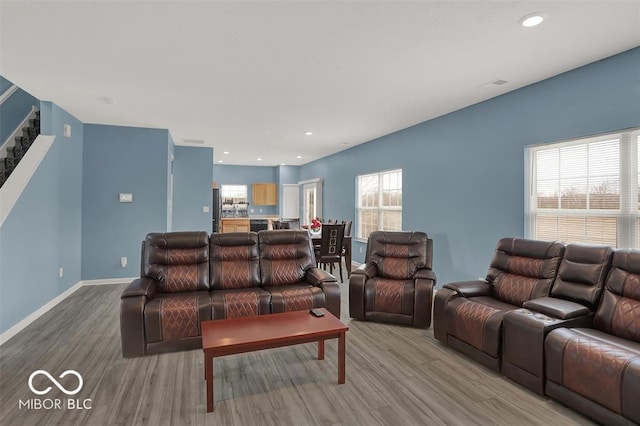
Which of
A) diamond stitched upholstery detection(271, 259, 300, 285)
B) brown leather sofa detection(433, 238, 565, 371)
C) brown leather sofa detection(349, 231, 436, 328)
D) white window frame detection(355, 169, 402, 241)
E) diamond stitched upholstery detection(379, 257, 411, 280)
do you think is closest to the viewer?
brown leather sofa detection(433, 238, 565, 371)

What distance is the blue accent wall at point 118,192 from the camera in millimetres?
5543

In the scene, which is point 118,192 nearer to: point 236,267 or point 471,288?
point 236,267

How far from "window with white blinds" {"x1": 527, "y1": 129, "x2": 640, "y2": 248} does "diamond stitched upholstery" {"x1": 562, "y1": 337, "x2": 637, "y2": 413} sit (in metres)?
1.53

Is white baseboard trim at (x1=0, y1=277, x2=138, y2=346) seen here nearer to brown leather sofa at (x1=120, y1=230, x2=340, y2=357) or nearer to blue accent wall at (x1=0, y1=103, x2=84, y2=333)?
blue accent wall at (x1=0, y1=103, x2=84, y2=333)

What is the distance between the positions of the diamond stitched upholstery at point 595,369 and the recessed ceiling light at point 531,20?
223 centimetres

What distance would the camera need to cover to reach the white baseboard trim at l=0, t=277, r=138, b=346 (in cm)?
336

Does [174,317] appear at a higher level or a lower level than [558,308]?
lower

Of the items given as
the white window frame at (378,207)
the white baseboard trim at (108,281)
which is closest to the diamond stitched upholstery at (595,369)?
the white window frame at (378,207)

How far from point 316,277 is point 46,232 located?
3464mm

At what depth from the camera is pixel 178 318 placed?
3012mm

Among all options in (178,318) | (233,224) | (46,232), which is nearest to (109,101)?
(46,232)

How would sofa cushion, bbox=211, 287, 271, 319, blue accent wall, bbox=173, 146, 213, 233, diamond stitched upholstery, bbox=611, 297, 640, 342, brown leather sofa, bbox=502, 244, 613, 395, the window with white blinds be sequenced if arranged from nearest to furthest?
1. diamond stitched upholstery, bbox=611, 297, 640, 342
2. brown leather sofa, bbox=502, 244, 613, 395
3. the window with white blinds
4. sofa cushion, bbox=211, 287, 271, 319
5. blue accent wall, bbox=173, 146, 213, 233

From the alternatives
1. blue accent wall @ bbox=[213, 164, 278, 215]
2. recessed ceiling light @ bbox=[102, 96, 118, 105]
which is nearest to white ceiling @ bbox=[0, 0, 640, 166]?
recessed ceiling light @ bbox=[102, 96, 118, 105]

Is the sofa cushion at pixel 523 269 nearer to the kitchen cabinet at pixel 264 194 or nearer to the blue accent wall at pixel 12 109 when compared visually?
the blue accent wall at pixel 12 109
